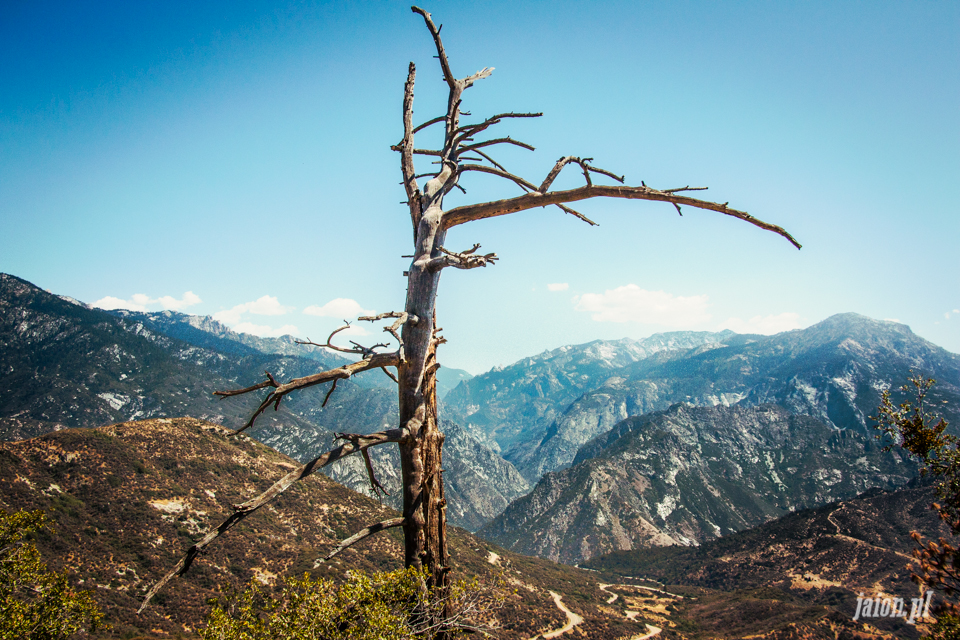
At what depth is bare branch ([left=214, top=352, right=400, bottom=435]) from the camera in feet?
10.5

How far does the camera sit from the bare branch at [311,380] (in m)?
3.20

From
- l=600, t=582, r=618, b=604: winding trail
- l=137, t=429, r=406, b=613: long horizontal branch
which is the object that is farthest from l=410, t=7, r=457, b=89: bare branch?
l=600, t=582, r=618, b=604: winding trail

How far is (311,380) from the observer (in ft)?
11.5

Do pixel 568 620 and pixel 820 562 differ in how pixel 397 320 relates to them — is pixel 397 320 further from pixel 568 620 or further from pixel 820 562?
pixel 820 562

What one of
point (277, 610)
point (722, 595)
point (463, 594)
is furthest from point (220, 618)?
point (722, 595)

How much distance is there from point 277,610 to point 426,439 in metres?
3.98

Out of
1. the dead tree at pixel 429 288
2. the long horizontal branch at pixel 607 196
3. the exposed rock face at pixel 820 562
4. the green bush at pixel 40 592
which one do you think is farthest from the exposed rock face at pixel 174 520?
the exposed rock face at pixel 820 562

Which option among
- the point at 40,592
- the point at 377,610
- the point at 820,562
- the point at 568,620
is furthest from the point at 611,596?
the point at 377,610

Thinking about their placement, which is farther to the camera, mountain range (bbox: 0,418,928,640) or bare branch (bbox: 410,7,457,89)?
mountain range (bbox: 0,418,928,640)

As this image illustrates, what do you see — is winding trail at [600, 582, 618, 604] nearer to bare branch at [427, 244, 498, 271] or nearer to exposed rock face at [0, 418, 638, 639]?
exposed rock face at [0, 418, 638, 639]

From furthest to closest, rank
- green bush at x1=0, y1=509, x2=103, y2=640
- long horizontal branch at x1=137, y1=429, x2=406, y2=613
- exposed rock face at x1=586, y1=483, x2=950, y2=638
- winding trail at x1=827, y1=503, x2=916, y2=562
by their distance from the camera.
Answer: winding trail at x1=827, y1=503, x2=916, y2=562 → exposed rock face at x1=586, y1=483, x2=950, y2=638 → green bush at x1=0, y1=509, x2=103, y2=640 → long horizontal branch at x1=137, y1=429, x2=406, y2=613

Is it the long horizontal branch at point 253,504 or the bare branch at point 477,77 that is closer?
the long horizontal branch at point 253,504

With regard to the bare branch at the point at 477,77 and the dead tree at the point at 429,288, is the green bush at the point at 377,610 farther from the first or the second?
the bare branch at the point at 477,77

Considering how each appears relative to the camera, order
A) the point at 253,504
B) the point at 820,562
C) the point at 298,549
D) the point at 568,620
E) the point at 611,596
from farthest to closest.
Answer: the point at 820,562 → the point at 611,596 → the point at 568,620 → the point at 298,549 → the point at 253,504
